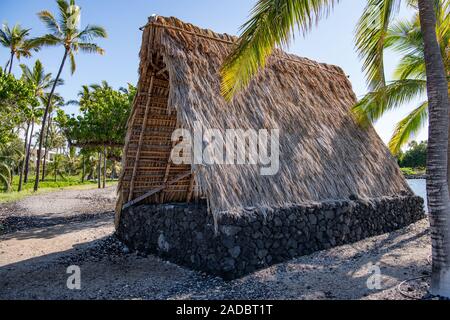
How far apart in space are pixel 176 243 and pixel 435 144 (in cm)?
381

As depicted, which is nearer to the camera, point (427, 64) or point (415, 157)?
point (427, 64)

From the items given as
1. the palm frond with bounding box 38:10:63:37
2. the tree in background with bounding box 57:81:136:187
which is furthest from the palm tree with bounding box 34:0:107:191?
the tree in background with bounding box 57:81:136:187

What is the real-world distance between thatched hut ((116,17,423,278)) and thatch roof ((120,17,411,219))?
23mm

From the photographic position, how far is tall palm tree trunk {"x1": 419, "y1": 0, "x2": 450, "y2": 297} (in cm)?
374

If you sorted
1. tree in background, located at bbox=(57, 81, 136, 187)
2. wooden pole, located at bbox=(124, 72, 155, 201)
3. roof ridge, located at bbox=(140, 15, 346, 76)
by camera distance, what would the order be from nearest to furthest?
roof ridge, located at bbox=(140, 15, 346, 76) < wooden pole, located at bbox=(124, 72, 155, 201) < tree in background, located at bbox=(57, 81, 136, 187)

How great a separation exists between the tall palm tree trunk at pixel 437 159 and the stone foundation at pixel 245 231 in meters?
1.95

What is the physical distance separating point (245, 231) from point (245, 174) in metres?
0.96

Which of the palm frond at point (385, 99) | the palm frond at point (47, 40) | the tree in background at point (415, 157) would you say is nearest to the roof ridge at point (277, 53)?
the palm frond at point (385, 99)

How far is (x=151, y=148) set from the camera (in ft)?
22.4

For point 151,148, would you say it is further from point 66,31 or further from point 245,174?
point 66,31

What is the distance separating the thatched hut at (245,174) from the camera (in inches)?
190

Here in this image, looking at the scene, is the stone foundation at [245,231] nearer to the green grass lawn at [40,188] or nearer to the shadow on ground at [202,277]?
the shadow on ground at [202,277]

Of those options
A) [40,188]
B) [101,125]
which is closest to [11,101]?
[101,125]

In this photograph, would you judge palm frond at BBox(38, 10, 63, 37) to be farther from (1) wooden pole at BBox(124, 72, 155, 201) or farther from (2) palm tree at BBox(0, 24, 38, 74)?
(1) wooden pole at BBox(124, 72, 155, 201)
